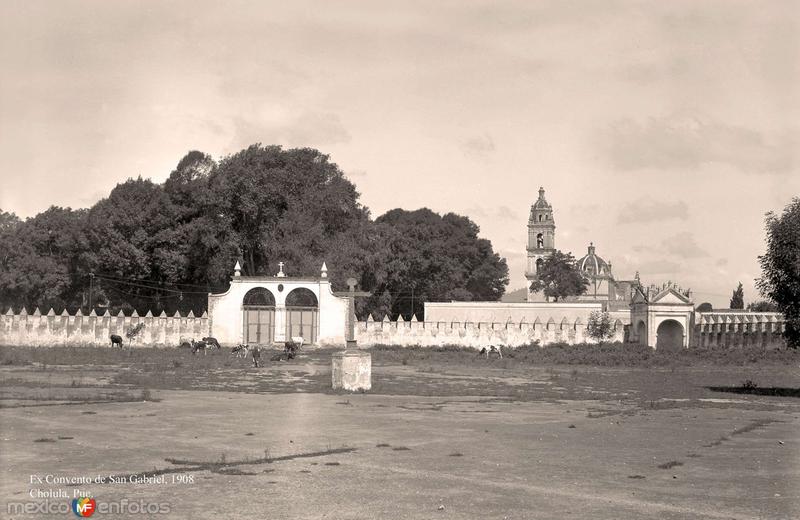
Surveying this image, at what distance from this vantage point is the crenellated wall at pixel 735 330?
6509 centimetres

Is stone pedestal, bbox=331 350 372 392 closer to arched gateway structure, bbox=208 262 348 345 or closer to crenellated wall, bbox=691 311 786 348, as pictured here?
arched gateway structure, bbox=208 262 348 345

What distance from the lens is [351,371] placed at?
26000 mm

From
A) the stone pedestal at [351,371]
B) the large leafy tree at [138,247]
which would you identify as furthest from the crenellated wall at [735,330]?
the stone pedestal at [351,371]

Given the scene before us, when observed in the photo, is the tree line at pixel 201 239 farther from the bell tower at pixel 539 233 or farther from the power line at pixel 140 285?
the bell tower at pixel 539 233

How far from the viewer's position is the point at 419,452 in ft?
48.6

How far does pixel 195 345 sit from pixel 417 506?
3757cm

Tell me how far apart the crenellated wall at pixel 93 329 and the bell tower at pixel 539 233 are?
82525 mm

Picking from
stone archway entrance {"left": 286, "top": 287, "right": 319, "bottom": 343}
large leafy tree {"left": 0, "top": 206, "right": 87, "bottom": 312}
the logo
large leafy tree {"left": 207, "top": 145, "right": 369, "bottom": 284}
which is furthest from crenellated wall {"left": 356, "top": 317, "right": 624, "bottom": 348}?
the logo

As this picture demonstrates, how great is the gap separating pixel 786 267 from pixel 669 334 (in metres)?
33.7

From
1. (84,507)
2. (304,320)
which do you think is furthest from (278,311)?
(84,507)

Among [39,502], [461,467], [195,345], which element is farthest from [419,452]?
[195,345]

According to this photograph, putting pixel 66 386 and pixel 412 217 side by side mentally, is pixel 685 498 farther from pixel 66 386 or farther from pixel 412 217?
pixel 412 217

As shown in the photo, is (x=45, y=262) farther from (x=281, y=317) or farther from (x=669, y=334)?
(x=669, y=334)

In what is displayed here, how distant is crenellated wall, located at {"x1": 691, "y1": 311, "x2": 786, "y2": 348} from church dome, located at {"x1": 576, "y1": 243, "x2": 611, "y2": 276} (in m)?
52.6
